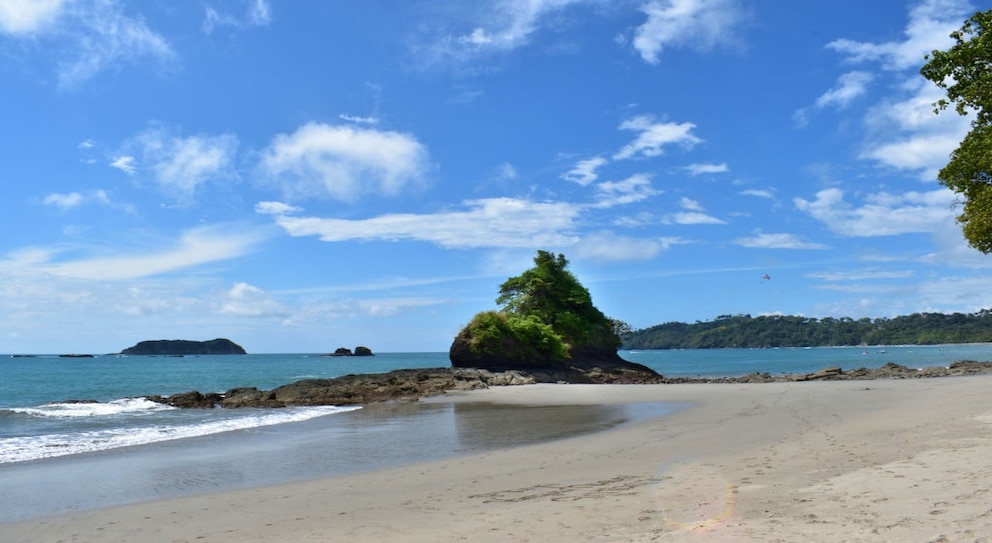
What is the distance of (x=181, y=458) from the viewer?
51.0 ft

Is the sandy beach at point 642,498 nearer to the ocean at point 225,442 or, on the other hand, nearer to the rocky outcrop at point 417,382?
the ocean at point 225,442

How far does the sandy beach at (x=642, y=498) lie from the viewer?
7211 mm

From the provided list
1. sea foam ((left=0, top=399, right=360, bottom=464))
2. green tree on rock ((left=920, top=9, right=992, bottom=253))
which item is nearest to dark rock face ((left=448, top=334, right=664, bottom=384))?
sea foam ((left=0, top=399, right=360, bottom=464))

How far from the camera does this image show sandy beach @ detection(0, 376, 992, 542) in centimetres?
721

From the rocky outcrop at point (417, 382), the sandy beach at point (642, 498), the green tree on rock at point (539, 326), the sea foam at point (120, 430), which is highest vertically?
the green tree on rock at point (539, 326)

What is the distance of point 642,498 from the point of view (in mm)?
9078

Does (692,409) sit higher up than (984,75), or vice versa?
(984,75)

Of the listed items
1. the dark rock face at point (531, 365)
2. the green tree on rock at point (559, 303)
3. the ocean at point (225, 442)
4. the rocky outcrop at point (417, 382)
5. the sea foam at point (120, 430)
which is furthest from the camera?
the green tree on rock at point (559, 303)

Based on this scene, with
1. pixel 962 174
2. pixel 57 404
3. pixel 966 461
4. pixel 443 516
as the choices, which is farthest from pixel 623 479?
pixel 57 404

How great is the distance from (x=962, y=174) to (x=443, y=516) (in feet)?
71.8

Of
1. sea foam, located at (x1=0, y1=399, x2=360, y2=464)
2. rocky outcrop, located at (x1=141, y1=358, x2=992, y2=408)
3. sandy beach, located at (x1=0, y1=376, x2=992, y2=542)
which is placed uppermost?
rocky outcrop, located at (x1=141, y1=358, x2=992, y2=408)

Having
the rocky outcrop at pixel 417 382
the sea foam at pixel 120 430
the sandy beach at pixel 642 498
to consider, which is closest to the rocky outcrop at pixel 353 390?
the rocky outcrop at pixel 417 382

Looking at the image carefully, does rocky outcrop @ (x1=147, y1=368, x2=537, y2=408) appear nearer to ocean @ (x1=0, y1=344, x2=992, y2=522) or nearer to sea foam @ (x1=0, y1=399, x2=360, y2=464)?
sea foam @ (x1=0, y1=399, x2=360, y2=464)

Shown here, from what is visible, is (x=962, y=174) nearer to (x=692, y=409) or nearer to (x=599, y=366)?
(x=692, y=409)
